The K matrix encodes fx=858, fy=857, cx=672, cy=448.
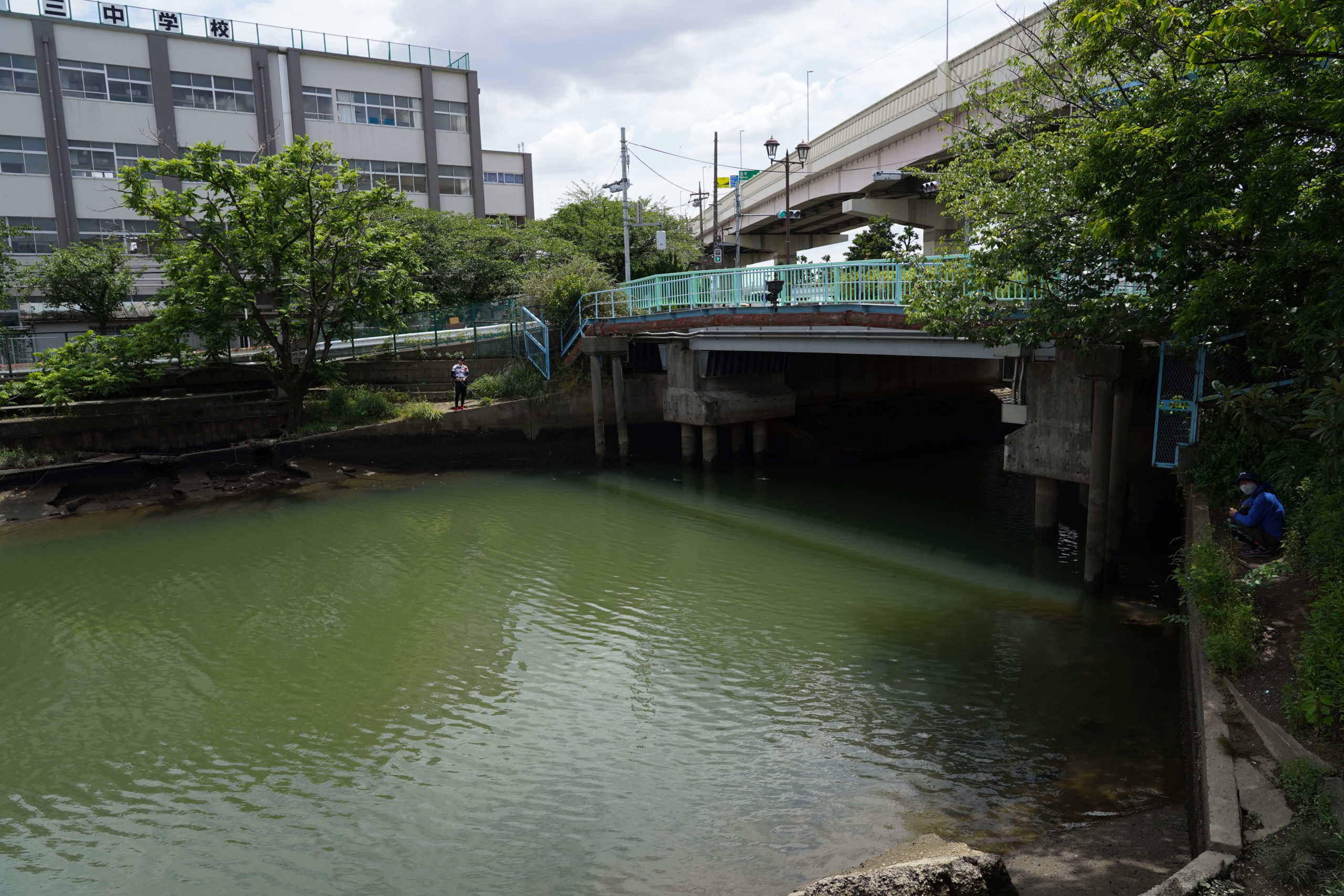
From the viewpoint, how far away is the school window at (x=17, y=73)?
34750mm

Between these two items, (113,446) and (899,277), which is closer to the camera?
(899,277)

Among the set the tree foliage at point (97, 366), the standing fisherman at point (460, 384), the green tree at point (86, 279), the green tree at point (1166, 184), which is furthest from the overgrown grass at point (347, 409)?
the green tree at point (1166, 184)

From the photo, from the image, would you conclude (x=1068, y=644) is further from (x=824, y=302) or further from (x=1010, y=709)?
(x=824, y=302)

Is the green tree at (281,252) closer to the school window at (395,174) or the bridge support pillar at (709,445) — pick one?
the bridge support pillar at (709,445)

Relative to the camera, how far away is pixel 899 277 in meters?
16.1

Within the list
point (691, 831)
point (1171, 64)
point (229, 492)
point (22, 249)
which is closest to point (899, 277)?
point (1171, 64)

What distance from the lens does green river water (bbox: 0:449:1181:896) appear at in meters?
6.80

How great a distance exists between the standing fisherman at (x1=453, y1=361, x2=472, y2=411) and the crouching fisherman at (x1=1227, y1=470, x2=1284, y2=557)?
769 inches

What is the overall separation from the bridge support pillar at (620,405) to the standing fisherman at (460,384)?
426cm

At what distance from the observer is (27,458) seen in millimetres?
20422

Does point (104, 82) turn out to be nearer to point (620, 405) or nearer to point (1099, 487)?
point (620, 405)

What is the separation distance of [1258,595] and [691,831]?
5.85m

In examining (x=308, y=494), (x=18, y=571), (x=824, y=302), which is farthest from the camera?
(x=308, y=494)

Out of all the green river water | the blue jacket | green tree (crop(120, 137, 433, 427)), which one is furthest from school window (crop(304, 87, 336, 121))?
the blue jacket
